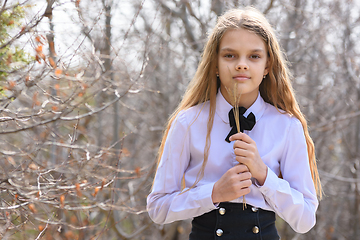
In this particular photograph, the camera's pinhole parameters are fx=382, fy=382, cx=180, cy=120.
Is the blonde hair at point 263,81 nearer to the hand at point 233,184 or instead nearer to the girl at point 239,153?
the girl at point 239,153

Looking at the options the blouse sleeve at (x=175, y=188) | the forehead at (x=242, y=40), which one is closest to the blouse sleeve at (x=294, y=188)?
the blouse sleeve at (x=175, y=188)

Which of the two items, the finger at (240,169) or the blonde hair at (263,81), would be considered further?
the blonde hair at (263,81)

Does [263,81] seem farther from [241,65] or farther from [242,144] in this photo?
[242,144]

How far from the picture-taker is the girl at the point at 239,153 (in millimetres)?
1715

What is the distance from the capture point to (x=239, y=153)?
1653 millimetres

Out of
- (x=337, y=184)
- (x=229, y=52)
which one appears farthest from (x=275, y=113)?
(x=337, y=184)

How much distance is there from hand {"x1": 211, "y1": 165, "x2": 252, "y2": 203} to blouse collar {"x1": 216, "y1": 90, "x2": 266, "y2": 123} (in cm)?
32

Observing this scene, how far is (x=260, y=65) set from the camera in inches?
73.5

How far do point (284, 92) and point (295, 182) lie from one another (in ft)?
1.59

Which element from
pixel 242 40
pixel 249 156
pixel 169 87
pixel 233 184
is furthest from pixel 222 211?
pixel 169 87

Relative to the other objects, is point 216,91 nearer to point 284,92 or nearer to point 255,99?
point 255,99

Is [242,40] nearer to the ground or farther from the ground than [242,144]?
farther from the ground

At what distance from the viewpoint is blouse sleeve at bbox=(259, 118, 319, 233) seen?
1.71m

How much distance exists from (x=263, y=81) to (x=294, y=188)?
599mm
